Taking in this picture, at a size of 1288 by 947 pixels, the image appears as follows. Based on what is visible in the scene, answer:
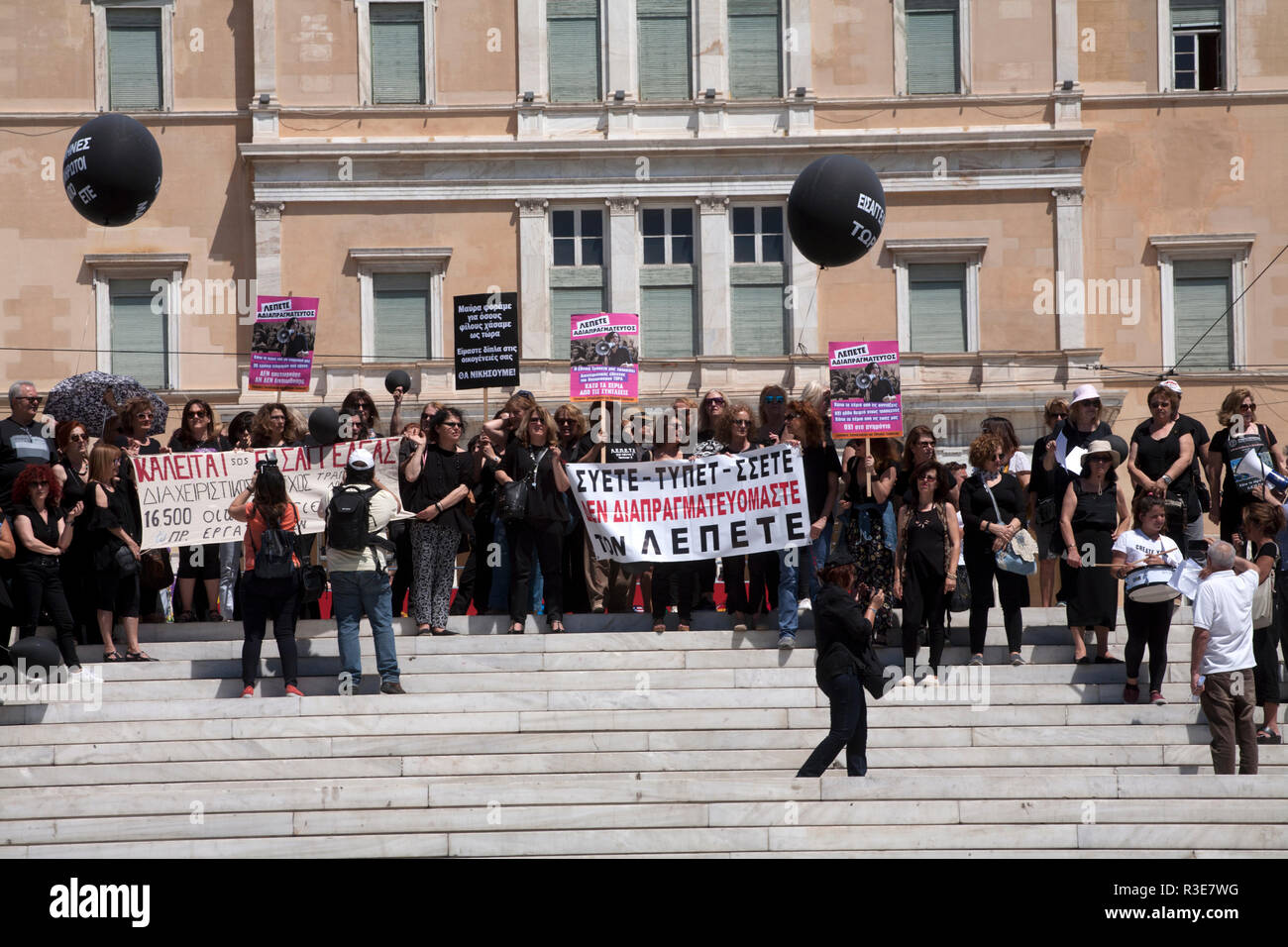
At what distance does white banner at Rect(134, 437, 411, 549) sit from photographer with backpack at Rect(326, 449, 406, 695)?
171 centimetres

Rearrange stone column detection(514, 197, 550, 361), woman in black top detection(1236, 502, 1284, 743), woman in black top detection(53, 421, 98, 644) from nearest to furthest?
woman in black top detection(1236, 502, 1284, 743), woman in black top detection(53, 421, 98, 644), stone column detection(514, 197, 550, 361)

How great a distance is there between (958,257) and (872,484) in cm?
1723

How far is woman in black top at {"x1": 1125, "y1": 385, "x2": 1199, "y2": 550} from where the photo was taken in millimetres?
16328

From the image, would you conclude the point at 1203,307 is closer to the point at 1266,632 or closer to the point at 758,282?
the point at 758,282

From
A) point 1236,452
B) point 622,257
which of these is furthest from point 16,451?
point 622,257

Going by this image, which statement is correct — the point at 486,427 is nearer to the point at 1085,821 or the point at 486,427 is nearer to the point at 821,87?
the point at 1085,821

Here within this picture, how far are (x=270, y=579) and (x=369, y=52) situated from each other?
19.5 metres

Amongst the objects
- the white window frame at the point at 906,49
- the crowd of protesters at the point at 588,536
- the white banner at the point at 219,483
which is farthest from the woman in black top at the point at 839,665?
the white window frame at the point at 906,49

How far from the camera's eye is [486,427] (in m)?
16.9

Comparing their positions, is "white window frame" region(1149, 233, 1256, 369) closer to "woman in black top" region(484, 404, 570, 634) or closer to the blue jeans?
"woman in black top" region(484, 404, 570, 634)

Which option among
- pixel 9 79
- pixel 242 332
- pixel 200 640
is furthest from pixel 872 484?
→ pixel 9 79

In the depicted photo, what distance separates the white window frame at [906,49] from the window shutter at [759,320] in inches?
164

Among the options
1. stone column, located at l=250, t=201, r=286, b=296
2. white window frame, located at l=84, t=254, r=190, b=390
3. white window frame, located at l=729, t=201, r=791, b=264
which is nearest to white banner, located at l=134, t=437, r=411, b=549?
stone column, located at l=250, t=201, r=286, b=296

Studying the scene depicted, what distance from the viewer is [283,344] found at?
21.2 meters
